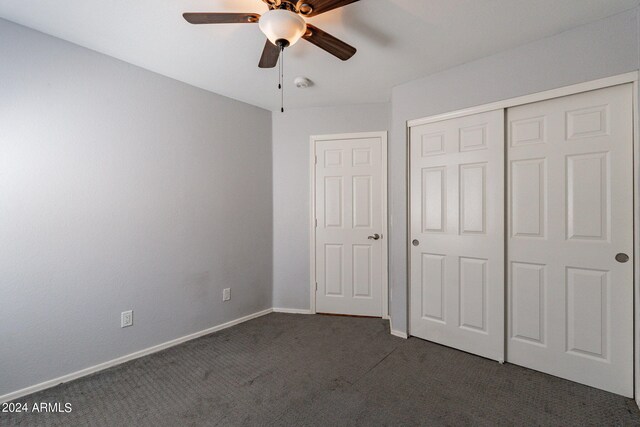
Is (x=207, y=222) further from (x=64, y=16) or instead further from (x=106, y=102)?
(x=64, y=16)

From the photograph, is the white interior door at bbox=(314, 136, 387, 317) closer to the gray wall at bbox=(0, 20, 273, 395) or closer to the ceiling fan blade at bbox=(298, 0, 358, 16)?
the gray wall at bbox=(0, 20, 273, 395)

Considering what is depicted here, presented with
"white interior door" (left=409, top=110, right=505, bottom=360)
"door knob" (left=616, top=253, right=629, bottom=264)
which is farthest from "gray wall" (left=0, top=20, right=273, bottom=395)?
"door knob" (left=616, top=253, right=629, bottom=264)

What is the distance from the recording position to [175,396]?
195cm

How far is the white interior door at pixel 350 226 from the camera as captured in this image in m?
3.39

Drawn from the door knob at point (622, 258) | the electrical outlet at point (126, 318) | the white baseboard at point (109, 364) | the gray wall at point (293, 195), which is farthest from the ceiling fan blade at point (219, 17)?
the door knob at point (622, 258)

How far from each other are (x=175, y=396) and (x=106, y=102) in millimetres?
2258

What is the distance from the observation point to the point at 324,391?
6.51 ft

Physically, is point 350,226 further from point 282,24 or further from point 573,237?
point 282,24

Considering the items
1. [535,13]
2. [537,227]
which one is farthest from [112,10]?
[537,227]

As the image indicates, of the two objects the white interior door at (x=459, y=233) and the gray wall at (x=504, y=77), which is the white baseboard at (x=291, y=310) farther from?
the white interior door at (x=459, y=233)

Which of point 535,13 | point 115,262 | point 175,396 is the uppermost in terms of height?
point 535,13

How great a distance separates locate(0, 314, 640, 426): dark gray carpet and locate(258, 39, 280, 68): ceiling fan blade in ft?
7.32

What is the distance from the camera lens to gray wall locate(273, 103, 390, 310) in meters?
3.54

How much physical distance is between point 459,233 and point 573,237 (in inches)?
29.8
